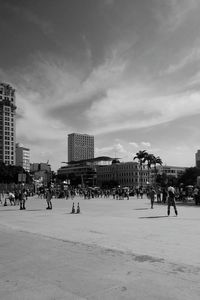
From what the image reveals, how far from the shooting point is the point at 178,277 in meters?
6.76

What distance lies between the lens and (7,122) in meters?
166

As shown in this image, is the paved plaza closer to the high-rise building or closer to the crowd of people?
the crowd of people

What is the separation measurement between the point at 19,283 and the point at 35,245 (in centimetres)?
410

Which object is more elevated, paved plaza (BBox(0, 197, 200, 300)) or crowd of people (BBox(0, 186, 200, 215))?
crowd of people (BBox(0, 186, 200, 215))

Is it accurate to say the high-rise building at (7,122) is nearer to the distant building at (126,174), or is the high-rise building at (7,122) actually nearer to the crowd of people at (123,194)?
the distant building at (126,174)

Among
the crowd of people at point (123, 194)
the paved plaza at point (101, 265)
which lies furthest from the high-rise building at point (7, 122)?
the paved plaza at point (101, 265)

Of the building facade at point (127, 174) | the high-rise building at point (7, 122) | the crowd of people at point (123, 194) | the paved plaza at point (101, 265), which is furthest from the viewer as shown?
the building facade at point (127, 174)

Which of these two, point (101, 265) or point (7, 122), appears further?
point (7, 122)

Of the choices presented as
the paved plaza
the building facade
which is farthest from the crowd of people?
the building facade

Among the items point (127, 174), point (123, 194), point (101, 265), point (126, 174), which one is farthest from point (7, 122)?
point (101, 265)

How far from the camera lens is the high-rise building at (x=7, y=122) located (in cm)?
16350

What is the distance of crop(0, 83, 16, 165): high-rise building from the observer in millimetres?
163500

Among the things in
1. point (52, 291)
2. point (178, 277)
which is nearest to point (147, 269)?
point (178, 277)

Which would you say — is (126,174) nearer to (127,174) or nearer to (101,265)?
(127,174)
